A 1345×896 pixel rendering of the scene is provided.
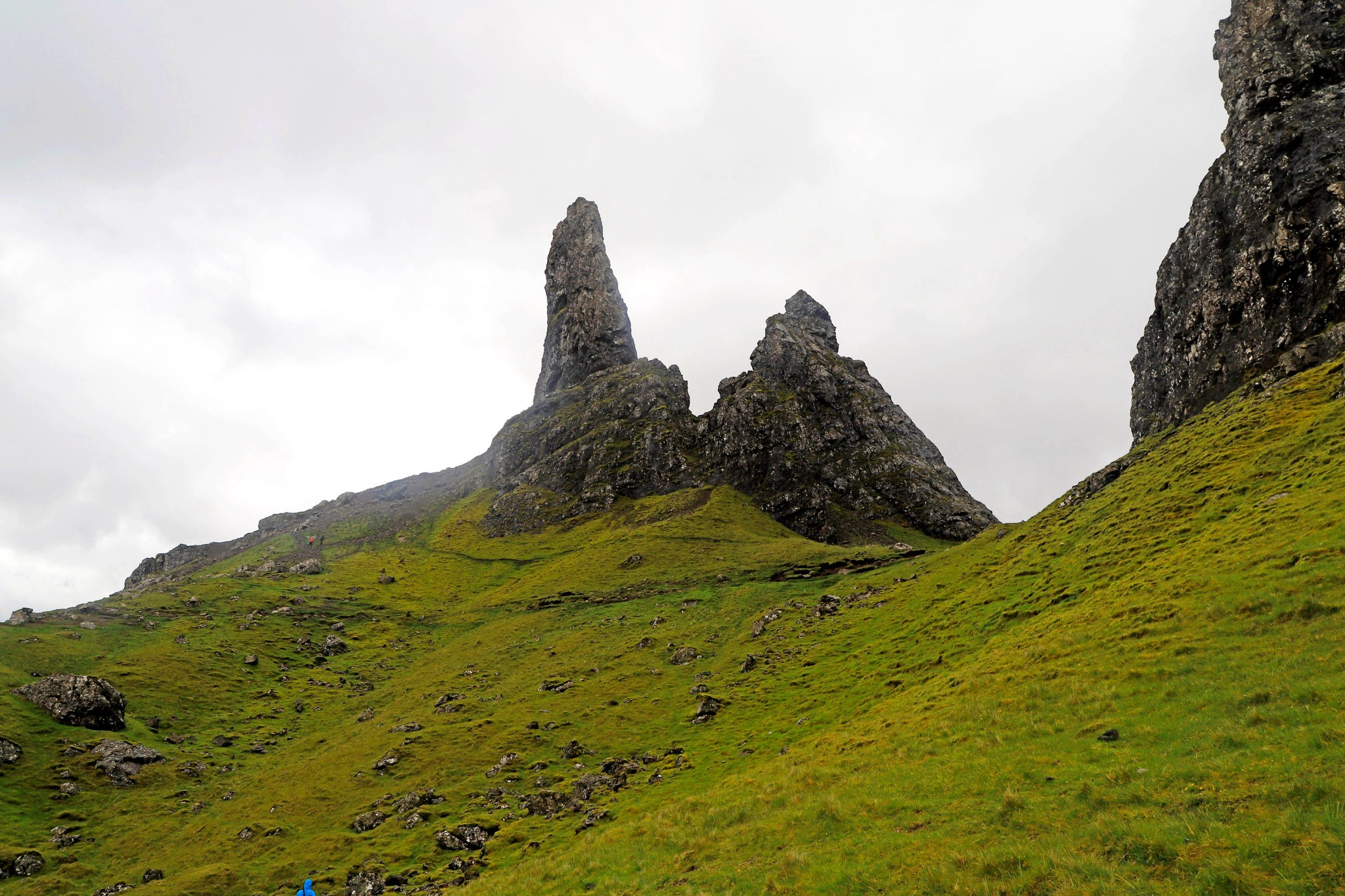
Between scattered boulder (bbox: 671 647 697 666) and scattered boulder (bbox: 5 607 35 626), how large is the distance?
9495 centimetres

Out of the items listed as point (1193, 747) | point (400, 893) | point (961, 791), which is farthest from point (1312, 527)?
point (400, 893)

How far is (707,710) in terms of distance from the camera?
5606 cm

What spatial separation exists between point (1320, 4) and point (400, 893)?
15073 cm

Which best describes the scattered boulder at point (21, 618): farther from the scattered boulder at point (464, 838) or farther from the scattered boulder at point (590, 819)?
the scattered boulder at point (590, 819)

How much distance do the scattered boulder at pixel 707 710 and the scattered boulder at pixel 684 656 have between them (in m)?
16.1

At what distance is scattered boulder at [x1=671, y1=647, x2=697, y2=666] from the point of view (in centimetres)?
7412

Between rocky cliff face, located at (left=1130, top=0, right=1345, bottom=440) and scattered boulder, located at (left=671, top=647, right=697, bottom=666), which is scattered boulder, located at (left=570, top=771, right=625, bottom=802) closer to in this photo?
scattered boulder, located at (left=671, top=647, right=697, bottom=666)

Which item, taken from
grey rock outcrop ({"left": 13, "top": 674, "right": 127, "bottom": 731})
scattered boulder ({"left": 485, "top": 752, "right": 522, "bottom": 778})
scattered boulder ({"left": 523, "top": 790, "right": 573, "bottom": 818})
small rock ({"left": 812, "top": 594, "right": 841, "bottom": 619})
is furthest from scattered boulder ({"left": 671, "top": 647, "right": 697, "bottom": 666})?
grey rock outcrop ({"left": 13, "top": 674, "right": 127, "bottom": 731})

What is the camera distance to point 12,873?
134ft

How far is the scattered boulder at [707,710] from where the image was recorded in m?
55.2

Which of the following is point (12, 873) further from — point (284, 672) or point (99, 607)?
point (99, 607)

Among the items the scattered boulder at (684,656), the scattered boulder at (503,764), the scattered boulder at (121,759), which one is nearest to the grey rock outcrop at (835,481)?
the scattered boulder at (684,656)

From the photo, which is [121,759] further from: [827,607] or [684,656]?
[827,607]

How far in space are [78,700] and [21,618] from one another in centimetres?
4464
